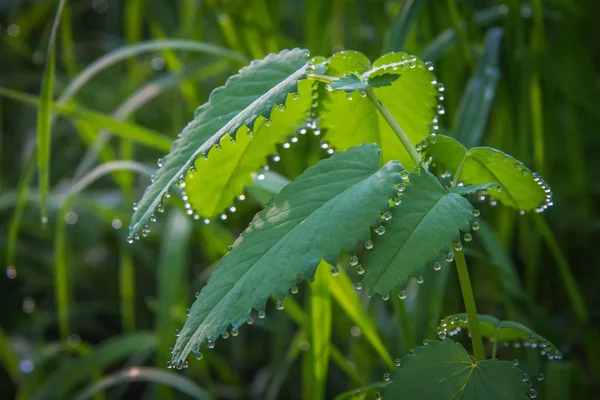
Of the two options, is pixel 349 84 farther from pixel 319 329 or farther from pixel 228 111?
pixel 319 329

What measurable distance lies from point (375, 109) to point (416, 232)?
0.18 m

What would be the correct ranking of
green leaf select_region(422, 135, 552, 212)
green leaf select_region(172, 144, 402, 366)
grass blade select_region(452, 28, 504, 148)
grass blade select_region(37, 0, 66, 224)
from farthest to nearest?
grass blade select_region(452, 28, 504, 148) < grass blade select_region(37, 0, 66, 224) < green leaf select_region(422, 135, 552, 212) < green leaf select_region(172, 144, 402, 366)

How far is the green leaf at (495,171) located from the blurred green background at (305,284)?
17cm

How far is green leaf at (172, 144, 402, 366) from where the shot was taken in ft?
1.20

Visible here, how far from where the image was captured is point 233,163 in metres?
0.53

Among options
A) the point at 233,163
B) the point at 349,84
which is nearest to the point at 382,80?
the point at 349,84

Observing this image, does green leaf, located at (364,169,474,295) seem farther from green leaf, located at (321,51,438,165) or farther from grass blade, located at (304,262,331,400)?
grass blade, located at (304,262,331,400)

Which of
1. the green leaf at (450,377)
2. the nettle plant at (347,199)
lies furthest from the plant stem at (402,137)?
the green leaf at (450,377)

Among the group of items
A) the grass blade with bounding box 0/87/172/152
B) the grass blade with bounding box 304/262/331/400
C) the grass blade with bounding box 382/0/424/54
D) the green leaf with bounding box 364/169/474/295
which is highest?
the grass blade with bounding box 382/0/424/54

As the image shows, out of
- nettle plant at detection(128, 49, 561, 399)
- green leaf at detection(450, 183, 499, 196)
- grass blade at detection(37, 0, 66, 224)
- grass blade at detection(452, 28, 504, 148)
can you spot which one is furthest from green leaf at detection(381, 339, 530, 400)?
grass blade at detection(37, 0, 66, 224)

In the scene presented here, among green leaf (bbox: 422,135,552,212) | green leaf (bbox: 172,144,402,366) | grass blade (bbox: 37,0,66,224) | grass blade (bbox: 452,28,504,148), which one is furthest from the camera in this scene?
grass blade (bbox: 452,28,504,148)

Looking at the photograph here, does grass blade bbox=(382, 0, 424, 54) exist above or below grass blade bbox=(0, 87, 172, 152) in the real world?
above

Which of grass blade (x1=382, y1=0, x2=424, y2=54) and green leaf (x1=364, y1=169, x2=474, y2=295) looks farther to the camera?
grass blade (x1=382, y1=0, x2=424, y2=54)

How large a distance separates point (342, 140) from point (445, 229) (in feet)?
0.59
